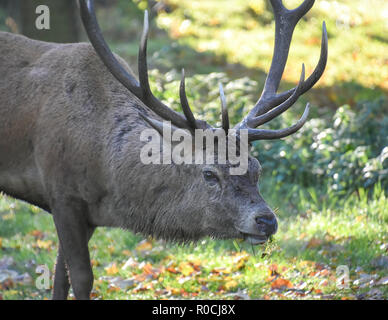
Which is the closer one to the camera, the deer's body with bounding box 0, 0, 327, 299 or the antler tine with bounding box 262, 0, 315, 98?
the deer's body with bounding box 0, 0, 327, 299

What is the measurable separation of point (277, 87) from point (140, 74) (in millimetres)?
1165

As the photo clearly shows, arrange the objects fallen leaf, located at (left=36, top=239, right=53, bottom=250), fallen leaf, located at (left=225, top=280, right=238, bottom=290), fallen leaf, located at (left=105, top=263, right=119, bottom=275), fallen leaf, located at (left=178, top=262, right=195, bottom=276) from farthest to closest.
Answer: fallen leaf, located at (left=36, top=239, right=53, bottom=250), fallen leaf, located at (left=105, top=263, right=119, bottom=275), fallen leaf, located at (left=178, top=262, right=195, bottom=276), fallen leaf, located at (left=225, top=280, right=238, bottom=290)

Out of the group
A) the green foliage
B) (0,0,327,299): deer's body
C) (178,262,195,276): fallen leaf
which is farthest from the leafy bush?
(0,0,327,299): deer's body

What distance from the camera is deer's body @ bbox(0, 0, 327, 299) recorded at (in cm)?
464

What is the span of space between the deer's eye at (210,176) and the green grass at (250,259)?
0.72m

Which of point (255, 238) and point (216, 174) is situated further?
point (216, 174)

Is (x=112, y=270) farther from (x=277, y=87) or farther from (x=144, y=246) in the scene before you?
(x=277, y=87)

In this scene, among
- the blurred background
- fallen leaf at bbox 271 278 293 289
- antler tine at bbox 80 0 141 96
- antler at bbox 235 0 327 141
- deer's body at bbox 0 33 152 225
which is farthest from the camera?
the blurred background

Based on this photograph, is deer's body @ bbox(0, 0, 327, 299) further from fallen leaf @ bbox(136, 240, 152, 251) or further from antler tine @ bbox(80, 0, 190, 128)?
fallen leaf @ bbox(136, 240, 152, 251)

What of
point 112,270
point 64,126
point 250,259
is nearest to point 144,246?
point 112,270

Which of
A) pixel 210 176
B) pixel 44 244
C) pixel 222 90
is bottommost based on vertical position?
pixel 44 244

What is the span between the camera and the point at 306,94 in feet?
36.3

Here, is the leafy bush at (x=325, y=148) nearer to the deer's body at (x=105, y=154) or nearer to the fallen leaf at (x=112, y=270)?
the fallen leaf at (x=112, y=270)

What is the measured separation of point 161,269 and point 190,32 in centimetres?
876
